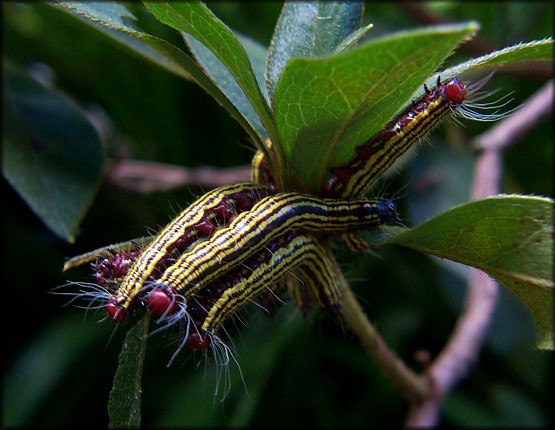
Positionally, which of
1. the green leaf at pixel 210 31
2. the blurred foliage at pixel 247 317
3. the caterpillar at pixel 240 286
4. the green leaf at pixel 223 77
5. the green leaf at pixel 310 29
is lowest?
the blurred foliage at pixel 247 317

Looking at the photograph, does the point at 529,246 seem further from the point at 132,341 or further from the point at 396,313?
the point at 396,313

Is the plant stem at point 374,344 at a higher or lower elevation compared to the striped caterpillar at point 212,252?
lower

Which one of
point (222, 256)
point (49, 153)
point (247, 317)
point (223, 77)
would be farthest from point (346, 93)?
point (247, 317)

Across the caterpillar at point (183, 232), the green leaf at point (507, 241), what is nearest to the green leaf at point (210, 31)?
the caterpillar at point (183, 232)

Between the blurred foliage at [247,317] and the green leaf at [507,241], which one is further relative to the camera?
the blurred foliage at [247,317]

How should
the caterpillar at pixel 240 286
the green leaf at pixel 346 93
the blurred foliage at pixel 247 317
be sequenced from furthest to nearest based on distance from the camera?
1. the blurred foliage at pixel 247 317
2. the caterpillar at pixel 240 286
3. the green leaf at pixel 346 93

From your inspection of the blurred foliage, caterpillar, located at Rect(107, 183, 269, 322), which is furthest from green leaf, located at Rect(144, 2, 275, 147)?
the blurred foliage

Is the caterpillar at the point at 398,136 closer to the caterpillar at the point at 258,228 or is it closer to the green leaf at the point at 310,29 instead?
the caterpillar at the point at 258,228

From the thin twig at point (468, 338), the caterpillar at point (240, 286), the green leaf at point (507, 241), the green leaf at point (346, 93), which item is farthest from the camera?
the thin twig at point (468, 338)

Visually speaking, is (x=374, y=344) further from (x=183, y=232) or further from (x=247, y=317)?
(x=247, y=317)
